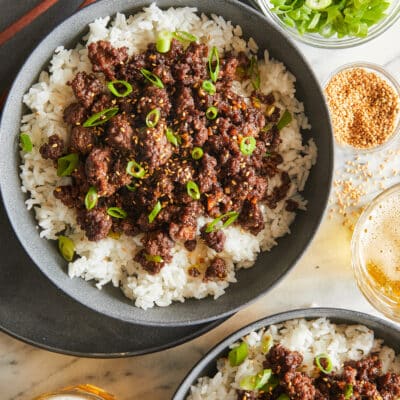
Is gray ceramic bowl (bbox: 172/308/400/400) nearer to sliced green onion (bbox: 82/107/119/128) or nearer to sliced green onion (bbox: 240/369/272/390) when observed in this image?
→ sliced green onion (bbox: 240/369/272/390)

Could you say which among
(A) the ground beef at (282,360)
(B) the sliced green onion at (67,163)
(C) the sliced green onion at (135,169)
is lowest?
(A) the ground beef at (282,360)

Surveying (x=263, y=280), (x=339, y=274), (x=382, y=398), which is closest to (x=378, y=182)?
(x=339, y=274)

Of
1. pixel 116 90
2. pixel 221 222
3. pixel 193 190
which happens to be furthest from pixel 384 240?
pixel 116 90

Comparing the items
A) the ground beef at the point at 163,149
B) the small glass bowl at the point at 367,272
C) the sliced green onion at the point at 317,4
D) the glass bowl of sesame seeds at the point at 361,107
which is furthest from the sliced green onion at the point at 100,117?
the small glass bowl at the point at 367,272

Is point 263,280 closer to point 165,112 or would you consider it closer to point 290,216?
point 290,216

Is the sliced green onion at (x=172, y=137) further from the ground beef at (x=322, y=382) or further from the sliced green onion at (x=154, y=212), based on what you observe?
the ground beef at (x=322, y=382)

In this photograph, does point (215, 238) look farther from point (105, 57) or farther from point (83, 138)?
point (105, 57)
